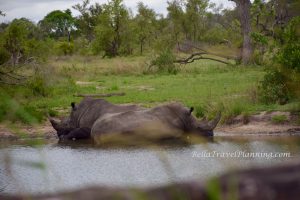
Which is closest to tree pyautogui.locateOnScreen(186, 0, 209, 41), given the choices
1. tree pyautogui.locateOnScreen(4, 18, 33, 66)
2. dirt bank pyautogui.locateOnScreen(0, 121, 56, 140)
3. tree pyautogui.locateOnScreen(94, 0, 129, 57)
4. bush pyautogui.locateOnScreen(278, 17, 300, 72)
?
tree pyautogui.locateOnScreen(94, 0, 129, 57)

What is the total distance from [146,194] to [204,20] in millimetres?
53673

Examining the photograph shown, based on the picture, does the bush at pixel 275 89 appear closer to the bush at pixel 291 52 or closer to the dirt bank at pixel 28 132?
the bush at pixel 291 52

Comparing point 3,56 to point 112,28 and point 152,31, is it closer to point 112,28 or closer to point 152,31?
point 112,28

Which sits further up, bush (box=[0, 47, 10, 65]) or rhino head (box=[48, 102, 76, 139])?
bush (box=[0, 47, 10, 65])

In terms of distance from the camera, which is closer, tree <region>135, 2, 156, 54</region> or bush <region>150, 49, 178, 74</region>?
bush <region>150, 49, 178, 74</region>

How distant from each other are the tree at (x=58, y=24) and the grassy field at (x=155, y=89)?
43.9 m

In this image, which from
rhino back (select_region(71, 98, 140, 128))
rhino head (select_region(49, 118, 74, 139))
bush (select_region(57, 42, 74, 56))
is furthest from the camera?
bush (select_region(57, 42, 74, 56))

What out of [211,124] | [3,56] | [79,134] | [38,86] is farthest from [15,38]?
[211,124]

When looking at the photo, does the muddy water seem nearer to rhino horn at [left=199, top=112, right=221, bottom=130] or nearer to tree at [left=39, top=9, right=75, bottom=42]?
rhino horn at [left=199, top=112, right=221, bottom=130]

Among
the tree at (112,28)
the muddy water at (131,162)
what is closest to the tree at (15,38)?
the muddy water at (131,162)

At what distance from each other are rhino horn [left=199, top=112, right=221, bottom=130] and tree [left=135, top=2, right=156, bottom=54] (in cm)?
3343

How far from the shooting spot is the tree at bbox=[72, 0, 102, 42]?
64.1m

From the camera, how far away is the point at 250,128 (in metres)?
16.2

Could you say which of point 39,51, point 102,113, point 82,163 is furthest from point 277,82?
point 39,51
